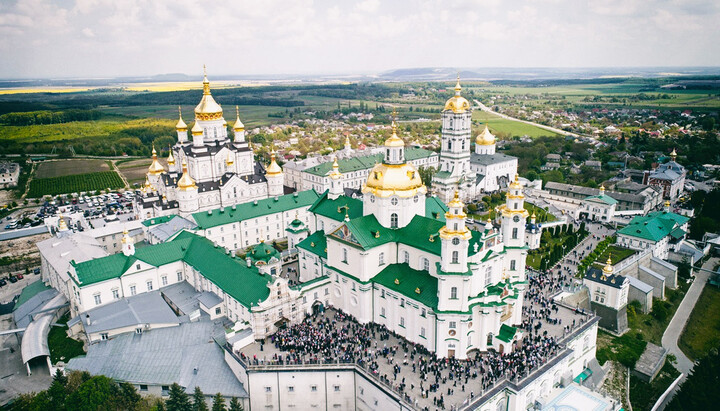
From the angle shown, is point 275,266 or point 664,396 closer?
point 664,396

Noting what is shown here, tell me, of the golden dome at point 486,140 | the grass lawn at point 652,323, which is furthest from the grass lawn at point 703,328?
the golden dome at point 486,140

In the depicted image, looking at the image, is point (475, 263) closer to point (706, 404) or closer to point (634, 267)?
point (706, 404)

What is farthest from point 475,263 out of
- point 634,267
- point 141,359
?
point 634,267

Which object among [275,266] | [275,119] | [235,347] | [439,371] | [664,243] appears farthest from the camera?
[275,119]

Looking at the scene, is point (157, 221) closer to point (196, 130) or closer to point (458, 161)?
point (196, 130)

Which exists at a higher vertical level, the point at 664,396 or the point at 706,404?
the point at 706,404

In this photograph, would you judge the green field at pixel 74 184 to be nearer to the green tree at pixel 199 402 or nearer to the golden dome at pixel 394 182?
the golden dome at pixel 394 182

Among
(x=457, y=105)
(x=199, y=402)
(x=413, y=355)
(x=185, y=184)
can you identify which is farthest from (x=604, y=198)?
(x=199, y=402)

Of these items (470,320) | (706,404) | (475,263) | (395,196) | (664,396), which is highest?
(395,196)
